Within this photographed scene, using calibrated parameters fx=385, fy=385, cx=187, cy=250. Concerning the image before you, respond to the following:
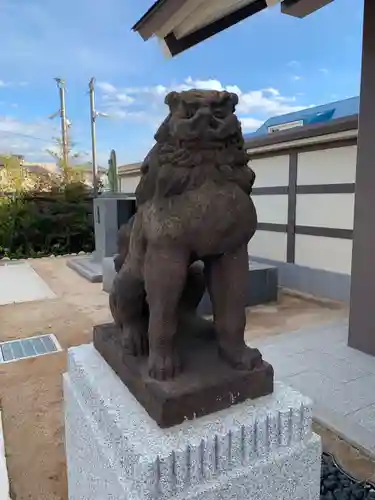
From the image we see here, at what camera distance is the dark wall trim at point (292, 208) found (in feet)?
16.7

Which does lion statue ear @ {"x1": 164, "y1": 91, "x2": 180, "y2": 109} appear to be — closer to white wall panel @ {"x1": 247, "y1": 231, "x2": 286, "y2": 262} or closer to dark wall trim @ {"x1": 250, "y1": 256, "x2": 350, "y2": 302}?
dark wall trim @ {"x1": 250, "y1": 256, "x2": 350, "y2": 302}

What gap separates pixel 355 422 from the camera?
1911mm

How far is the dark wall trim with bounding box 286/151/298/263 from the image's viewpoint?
200 inches

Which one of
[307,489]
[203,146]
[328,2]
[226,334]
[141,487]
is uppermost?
[328,2]

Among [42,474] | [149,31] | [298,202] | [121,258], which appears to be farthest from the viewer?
[298,202]

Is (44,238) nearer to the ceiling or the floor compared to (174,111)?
nearer to the floor

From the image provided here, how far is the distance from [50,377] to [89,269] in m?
3.78

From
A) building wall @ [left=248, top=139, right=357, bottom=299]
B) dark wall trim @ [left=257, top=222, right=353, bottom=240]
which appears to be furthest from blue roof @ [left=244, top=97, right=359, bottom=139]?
dark wall trim @ [left=257, top=222, right=353, bottom=240]

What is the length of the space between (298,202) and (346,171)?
0.85 meters

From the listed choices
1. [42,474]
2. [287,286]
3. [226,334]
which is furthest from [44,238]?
[226,334]

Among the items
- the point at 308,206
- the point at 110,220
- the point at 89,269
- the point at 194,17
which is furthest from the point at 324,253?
the point at 89,269

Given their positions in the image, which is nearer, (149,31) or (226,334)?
(226,334)

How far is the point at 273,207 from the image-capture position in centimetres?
556

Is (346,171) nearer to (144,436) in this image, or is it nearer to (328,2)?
(328,2)
